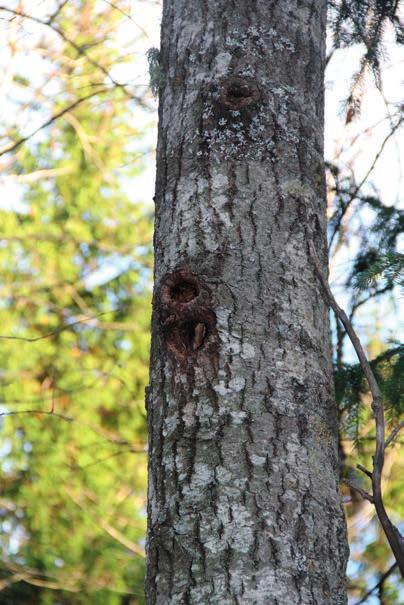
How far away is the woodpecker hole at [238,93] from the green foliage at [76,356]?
13.0 feet

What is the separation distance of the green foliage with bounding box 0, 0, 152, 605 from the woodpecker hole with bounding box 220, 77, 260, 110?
395 cm

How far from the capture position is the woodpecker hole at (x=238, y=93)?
1.72m

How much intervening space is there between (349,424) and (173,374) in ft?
3.76

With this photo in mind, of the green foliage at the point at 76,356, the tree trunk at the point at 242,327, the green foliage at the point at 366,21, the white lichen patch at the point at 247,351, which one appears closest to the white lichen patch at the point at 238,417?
the tree trunk at the point at 242,327

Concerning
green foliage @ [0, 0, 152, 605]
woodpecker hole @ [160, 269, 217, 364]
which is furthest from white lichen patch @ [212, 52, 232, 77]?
green foliage @ [0, 0, 152, 605]

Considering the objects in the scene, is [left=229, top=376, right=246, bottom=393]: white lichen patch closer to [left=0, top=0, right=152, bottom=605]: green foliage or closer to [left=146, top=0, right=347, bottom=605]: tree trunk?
[left=146, top=0, right=347, bottom=605]: tree trunk

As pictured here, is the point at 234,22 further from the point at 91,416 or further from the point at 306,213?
the point at 91,416

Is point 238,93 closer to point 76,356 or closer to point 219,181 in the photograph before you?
point 219,181

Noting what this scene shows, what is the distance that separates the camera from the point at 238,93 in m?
1.74

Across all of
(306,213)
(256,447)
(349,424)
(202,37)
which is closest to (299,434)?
(256,447)

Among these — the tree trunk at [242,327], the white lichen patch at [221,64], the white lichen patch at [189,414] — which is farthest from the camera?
the white lichen patch at [221,64]

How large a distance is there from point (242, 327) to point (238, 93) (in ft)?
1.80

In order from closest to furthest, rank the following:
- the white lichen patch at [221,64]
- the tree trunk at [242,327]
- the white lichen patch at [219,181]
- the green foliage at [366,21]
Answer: the tree trunk at [242,327] < the white lichen patch at [219,181] < the white lichen patch at [221,64] < the green foliage at [366,21]

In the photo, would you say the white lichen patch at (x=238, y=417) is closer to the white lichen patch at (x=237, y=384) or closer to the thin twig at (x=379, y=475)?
the white lichen patch at (x=237, y=384)
